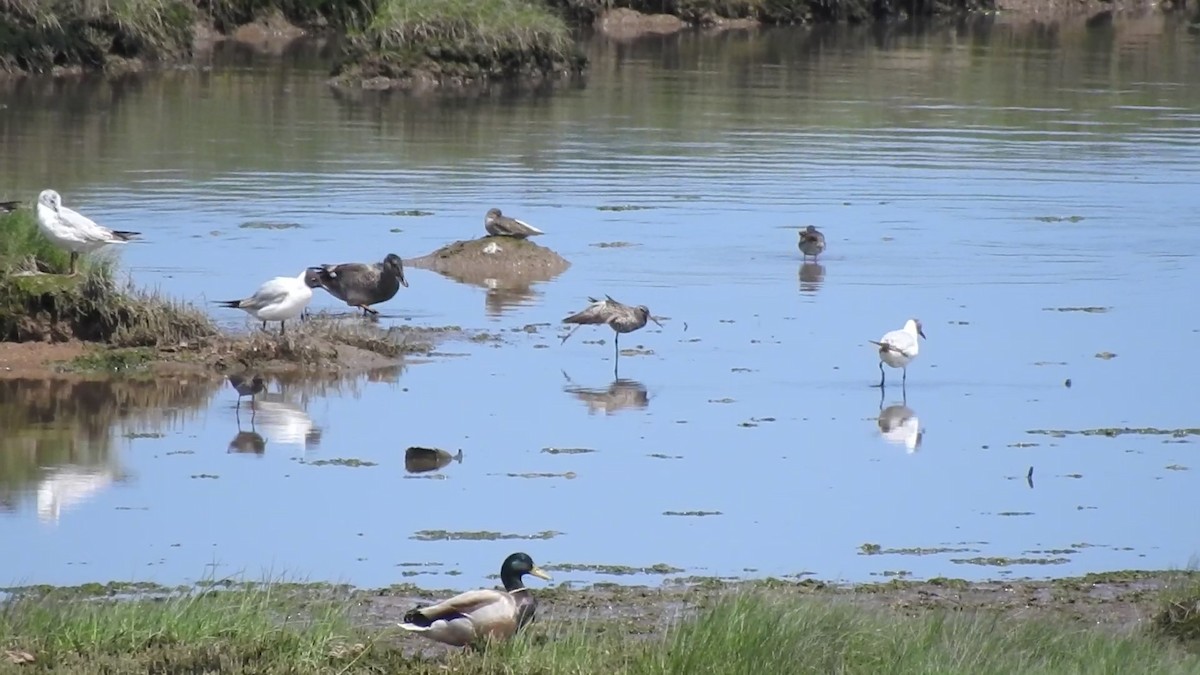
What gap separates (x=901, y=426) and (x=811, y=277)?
6788 mm

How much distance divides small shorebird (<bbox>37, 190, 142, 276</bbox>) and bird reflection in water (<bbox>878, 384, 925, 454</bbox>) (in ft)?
19.4

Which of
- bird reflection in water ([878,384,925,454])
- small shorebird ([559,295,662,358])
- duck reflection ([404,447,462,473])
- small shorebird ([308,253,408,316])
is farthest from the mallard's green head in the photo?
small shorebird ([308,253,408,316])

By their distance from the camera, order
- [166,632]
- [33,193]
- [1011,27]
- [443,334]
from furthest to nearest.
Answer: [1011,27] → [33,193] → [443,334] → [166,632]

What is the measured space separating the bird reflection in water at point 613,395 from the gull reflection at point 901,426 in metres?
1.71

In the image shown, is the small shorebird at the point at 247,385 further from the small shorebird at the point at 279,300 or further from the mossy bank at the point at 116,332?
the small shorebird at the point at 279,300

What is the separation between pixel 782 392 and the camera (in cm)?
1591

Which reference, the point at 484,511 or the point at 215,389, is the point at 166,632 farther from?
the point at 215,389

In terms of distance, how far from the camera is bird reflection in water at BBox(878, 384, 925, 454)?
566 inches

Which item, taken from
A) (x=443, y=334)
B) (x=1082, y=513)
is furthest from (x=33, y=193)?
(x=1082, y=513)

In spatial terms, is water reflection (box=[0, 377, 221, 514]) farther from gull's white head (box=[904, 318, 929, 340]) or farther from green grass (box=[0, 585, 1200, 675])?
gull's white head (box=[904, 318, 929, 340])

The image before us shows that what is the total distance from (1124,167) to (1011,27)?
2973cm

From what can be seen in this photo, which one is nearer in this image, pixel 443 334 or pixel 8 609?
pixel 8 609

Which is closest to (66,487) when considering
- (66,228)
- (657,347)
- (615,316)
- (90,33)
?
(66,228)

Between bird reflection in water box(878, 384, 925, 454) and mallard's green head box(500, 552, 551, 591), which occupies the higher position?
mallard's green head box(500, 552, 551, 591)
